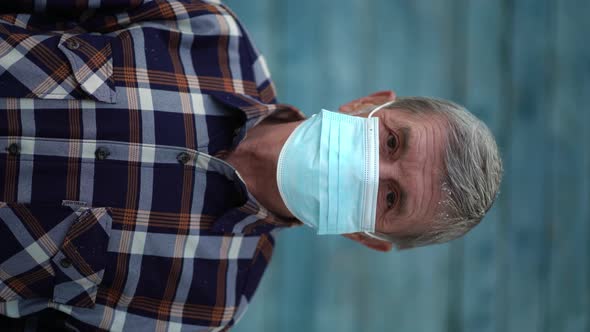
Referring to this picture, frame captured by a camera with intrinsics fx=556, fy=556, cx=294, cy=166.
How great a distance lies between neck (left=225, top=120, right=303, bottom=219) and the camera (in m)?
1.37

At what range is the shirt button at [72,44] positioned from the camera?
1205mm

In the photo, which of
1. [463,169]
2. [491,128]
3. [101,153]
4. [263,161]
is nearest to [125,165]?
[101,153]

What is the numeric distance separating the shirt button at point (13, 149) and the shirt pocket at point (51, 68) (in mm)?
103

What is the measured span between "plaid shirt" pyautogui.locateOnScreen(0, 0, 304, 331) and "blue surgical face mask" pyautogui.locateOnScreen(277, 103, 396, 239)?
0.34ft

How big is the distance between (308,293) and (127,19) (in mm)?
1349

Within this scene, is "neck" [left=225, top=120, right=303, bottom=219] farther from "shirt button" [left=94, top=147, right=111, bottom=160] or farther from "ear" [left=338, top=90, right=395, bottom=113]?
"shirt button" [left=94, top=147, right=111, bottom=160]

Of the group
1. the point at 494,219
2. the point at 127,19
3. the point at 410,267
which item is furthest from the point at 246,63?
the point at 494,219

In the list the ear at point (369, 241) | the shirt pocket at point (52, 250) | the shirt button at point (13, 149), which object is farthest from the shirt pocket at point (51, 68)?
the ear at point (369, 241)

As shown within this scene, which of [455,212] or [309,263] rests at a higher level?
[455,212]

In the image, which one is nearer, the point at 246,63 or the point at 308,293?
the point at 246,63

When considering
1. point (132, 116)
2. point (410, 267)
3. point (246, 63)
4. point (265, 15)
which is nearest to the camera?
point (132, 116)

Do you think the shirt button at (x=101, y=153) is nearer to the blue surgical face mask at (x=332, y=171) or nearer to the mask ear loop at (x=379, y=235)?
the blue surgical face mask at (x=332, y=171)

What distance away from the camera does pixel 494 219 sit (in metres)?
2.53

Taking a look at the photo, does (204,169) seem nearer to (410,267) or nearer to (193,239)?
(193,239)
